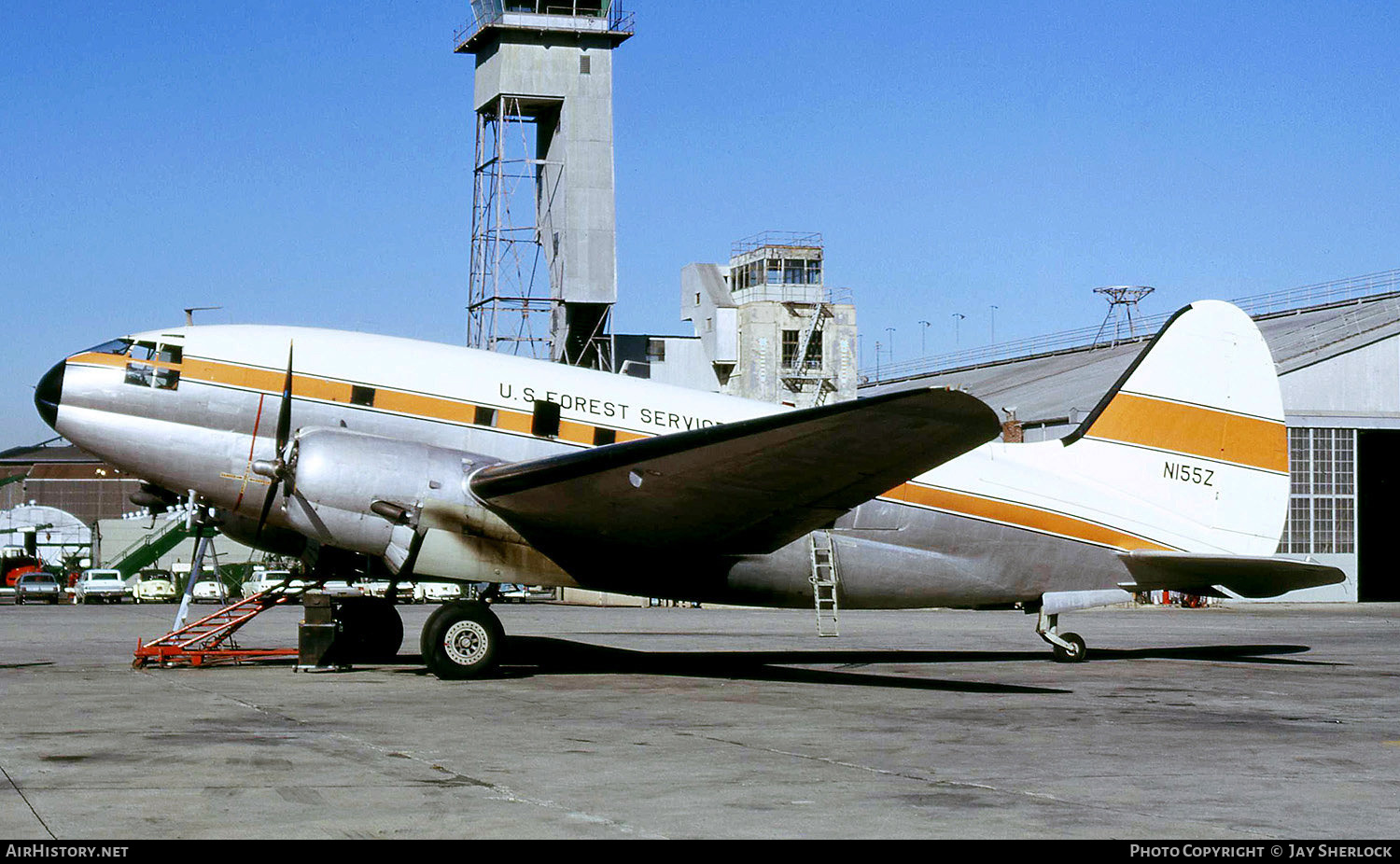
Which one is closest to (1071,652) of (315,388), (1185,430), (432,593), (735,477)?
(1185,430)

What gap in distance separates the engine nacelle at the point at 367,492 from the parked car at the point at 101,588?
42394 millimetres

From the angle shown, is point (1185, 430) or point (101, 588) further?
point (101, 588)

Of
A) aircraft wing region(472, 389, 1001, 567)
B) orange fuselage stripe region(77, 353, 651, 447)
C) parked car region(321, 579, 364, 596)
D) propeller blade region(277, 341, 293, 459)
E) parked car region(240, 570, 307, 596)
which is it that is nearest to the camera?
aircraft wing region(472, 389, 1001, 567)

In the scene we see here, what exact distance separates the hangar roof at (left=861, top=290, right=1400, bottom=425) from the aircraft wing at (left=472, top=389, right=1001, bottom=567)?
2998 cm

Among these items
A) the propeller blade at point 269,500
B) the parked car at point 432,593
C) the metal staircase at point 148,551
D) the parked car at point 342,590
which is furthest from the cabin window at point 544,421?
the metal staircase at point 148,551

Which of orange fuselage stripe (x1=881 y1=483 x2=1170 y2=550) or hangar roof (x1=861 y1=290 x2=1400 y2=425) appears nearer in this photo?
orange fuselage stripe (x1=881 y1=483 x2=1170 y2=550)

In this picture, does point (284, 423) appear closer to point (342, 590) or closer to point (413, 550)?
point (413, 550)

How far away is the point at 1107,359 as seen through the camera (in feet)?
218

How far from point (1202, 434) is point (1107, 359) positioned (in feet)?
158

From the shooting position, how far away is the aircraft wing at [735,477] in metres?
14.1

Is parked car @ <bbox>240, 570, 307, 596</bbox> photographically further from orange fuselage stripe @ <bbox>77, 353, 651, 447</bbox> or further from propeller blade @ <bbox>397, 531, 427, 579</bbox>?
propeller blade @ <bbox>397, 531, 427, 579</bbox>

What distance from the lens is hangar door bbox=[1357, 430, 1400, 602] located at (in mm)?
55438

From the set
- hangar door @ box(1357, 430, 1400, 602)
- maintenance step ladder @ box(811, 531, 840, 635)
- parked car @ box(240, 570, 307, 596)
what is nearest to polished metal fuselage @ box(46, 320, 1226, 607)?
maintenance step ladder @ box(811, 531, 840, 635)
